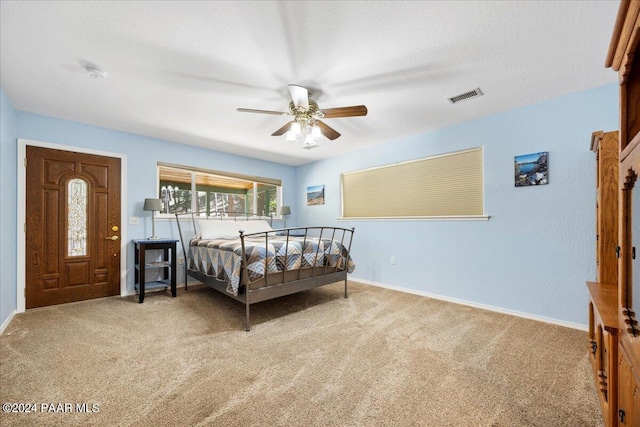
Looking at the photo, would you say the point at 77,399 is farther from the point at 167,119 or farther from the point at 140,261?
the point at 167,119

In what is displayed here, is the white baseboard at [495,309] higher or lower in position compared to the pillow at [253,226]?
lower

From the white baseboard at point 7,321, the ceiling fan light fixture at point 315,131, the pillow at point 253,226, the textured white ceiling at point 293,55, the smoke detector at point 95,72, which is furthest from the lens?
the pillow at point 253,226

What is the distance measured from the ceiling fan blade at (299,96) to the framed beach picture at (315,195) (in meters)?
2.90

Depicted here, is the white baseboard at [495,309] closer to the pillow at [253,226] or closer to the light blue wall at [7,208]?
the pillow at [253,226]

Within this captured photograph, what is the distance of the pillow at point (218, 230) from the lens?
13.4ft

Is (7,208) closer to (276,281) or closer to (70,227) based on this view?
(70,227)

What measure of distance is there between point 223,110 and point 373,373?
3.00 m

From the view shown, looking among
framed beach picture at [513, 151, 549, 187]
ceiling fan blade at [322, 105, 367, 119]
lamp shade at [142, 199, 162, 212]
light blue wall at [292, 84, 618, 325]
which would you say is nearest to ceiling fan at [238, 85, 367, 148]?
ceiling fan blade at [322, 105, 367, 119]

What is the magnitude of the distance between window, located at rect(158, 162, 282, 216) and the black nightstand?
720mm

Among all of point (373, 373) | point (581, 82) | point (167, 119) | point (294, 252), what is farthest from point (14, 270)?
point (581, 82)

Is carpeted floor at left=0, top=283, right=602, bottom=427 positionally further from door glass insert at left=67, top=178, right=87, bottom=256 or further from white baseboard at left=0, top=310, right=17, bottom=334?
door glass insert at left=67, top=178, right=87, bottom=256

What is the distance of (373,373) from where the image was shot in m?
1.84

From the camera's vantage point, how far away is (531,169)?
2.88 meters

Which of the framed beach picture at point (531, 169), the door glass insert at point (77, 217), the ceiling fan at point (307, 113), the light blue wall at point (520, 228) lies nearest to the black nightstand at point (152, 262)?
the door glass insert at point (77, 217)
